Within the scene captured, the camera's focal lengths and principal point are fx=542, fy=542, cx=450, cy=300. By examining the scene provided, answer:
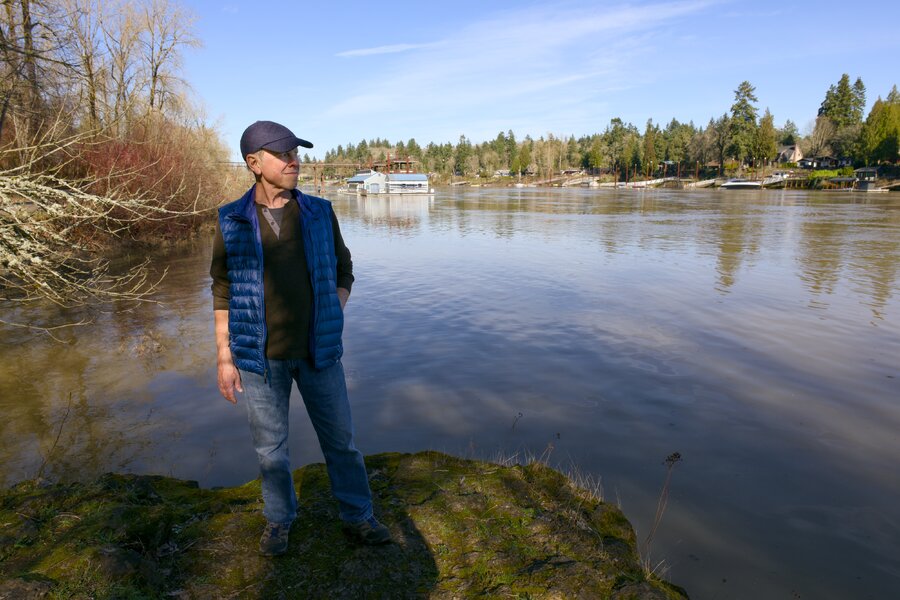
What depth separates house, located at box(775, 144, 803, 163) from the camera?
3984 inches

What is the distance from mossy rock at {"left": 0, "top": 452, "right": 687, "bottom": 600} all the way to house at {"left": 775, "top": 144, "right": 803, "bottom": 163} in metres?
117

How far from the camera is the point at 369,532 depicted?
2.96 m

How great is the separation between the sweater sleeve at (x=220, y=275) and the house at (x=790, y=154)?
388 feet

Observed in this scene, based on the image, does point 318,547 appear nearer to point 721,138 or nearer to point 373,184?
point 373,184

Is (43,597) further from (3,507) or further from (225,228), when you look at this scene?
(225,228)

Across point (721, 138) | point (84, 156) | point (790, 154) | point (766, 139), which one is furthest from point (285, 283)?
point (790, 154)

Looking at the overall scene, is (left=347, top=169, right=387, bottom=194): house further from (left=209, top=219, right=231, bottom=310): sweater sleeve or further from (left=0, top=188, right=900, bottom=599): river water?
(left=209, top=219, right=231, bottom=310): sweater sleeve

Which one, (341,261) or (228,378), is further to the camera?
(341,261)

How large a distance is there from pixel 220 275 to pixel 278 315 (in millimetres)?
393

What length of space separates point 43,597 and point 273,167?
85.3 inches

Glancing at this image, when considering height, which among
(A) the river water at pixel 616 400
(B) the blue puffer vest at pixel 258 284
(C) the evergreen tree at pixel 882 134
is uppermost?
(C) the evergreen tree at pixel 882 134

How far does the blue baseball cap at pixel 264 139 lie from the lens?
271 cm

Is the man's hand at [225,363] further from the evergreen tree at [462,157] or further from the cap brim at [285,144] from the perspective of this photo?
the evergreen tree at [462,157]

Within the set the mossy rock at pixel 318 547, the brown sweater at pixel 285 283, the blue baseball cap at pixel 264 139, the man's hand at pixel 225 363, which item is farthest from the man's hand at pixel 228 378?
the blue baseball cap at pixel 264 139
